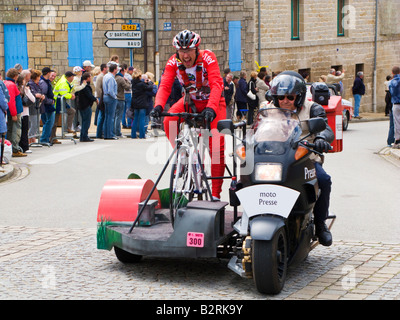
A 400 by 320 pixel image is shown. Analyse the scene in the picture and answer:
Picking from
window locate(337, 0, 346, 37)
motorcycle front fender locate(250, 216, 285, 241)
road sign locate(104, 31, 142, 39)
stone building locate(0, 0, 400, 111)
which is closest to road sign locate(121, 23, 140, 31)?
stone building locate(0, 0, 400, 111)

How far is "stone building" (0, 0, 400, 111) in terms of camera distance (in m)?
29.8

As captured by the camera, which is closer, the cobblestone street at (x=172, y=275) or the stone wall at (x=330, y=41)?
the cobblestone street at (x=172, y=275)

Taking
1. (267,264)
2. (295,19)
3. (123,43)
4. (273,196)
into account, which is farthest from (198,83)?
(295,19)

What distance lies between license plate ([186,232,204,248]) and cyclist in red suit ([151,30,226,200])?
1562 millimetres

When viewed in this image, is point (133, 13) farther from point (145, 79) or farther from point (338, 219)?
point (338, 219)

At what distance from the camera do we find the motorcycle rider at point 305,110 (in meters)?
7.14

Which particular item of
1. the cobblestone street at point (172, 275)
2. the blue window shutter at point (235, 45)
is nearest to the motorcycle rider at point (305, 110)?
the cobblestone street at point (172, 275)

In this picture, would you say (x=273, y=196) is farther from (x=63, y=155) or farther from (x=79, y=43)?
(x=79, y=43)

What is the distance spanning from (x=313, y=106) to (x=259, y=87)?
62.1 ft

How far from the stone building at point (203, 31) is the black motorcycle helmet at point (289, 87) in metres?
22.6

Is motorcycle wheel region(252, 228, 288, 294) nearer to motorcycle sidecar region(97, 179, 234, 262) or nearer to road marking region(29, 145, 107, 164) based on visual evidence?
motorcycle sidecar region(97, 179, 234, 262)

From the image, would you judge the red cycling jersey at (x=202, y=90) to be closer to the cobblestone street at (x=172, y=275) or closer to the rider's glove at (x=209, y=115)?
the rider's glove at (x=209, y=115)
